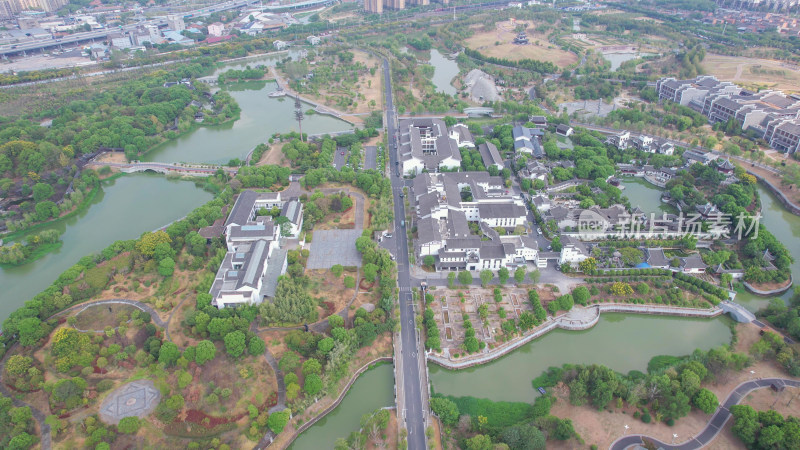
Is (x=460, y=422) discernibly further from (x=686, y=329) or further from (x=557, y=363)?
(x=686, y=329)

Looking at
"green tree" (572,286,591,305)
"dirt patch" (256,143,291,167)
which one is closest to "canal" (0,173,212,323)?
"dirt patch" (256,143,291,167)

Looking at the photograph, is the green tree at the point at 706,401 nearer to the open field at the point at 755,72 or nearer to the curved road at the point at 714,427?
the curved road at the point at 714,427

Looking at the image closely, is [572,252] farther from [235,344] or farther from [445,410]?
[235,344]

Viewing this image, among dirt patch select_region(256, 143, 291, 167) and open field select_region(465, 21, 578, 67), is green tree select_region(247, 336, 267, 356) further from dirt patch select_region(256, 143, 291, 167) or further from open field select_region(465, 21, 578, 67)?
open field select_region(465, 21, 578, 67)

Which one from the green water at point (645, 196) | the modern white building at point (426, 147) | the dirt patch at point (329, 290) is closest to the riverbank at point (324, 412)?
the dirt patch at point (329, 290)

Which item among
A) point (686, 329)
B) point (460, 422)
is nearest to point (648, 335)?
point (686, 329)

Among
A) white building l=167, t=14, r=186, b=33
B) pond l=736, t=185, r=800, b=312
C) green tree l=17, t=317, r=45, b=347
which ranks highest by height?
white building l=167, t=14, r=186, b=33
